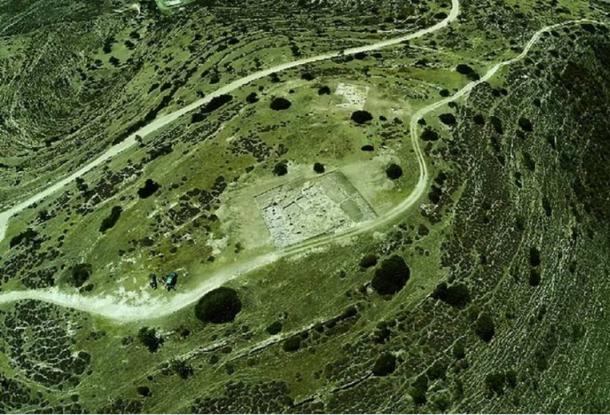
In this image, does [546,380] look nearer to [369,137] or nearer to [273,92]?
[369,137]

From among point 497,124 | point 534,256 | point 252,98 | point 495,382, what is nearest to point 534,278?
point 534,256

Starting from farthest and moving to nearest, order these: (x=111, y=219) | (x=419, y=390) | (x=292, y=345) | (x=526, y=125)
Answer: (x=526, y=125)
(x=111, y=219)
(x=292, y=345)
(x=419, y=390)

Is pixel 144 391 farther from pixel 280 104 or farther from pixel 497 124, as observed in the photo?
pixel 497 124

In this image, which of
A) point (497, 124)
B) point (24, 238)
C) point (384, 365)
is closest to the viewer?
point (384, 365)

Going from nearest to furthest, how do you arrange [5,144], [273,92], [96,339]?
[96,339]
[273,92]
[5,144]

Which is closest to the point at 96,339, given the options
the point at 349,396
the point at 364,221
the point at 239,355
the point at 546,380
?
the point at 239,355

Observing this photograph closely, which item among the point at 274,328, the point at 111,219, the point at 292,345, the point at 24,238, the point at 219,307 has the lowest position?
the point at 292,345
